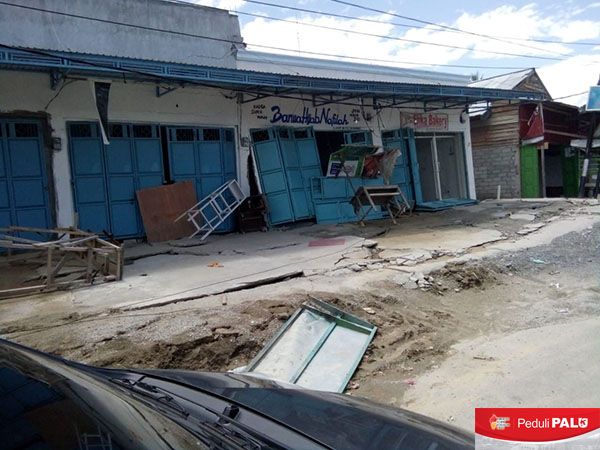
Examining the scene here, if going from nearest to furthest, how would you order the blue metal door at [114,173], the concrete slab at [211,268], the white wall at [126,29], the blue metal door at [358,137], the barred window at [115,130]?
1. the concrete slab at [211,268]
2. the blue metal door at [114,173]
3. the barred window at [115,130]
4. the white wall at [126,29]
5. the blue metal door at [358,137]

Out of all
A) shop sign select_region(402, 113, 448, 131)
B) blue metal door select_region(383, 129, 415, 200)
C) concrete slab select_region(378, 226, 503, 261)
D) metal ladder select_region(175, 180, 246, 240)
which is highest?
shop sign select_region(402, 113, 448, 131)

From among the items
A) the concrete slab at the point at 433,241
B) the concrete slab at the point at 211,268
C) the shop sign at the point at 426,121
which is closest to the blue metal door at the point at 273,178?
the concrete slab at the point at 211,268

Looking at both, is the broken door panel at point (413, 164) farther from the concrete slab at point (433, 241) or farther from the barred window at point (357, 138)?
the concrete slab at point (433, 241)

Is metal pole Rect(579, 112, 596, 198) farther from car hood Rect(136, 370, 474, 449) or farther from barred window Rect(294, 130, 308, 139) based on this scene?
car hood Rect(136, 370, 474, 449)

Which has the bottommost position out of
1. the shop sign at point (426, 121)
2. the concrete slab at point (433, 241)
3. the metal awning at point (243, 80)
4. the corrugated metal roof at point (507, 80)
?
the concrete slab at point (433, 241)

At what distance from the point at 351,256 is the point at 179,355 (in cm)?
406

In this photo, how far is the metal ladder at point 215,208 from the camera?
10.0 metres

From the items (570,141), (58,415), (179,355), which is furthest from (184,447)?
(570,141)

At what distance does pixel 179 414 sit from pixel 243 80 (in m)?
8.70

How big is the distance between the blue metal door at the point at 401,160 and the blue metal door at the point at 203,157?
5.04 metres

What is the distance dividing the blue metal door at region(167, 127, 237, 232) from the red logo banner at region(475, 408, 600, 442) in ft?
27.4

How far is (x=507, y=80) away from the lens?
21281mm

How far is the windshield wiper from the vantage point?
1.86 metres

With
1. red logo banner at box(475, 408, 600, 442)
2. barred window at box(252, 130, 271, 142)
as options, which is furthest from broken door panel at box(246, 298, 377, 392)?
barred window at box(252, 130, 271, 142)
